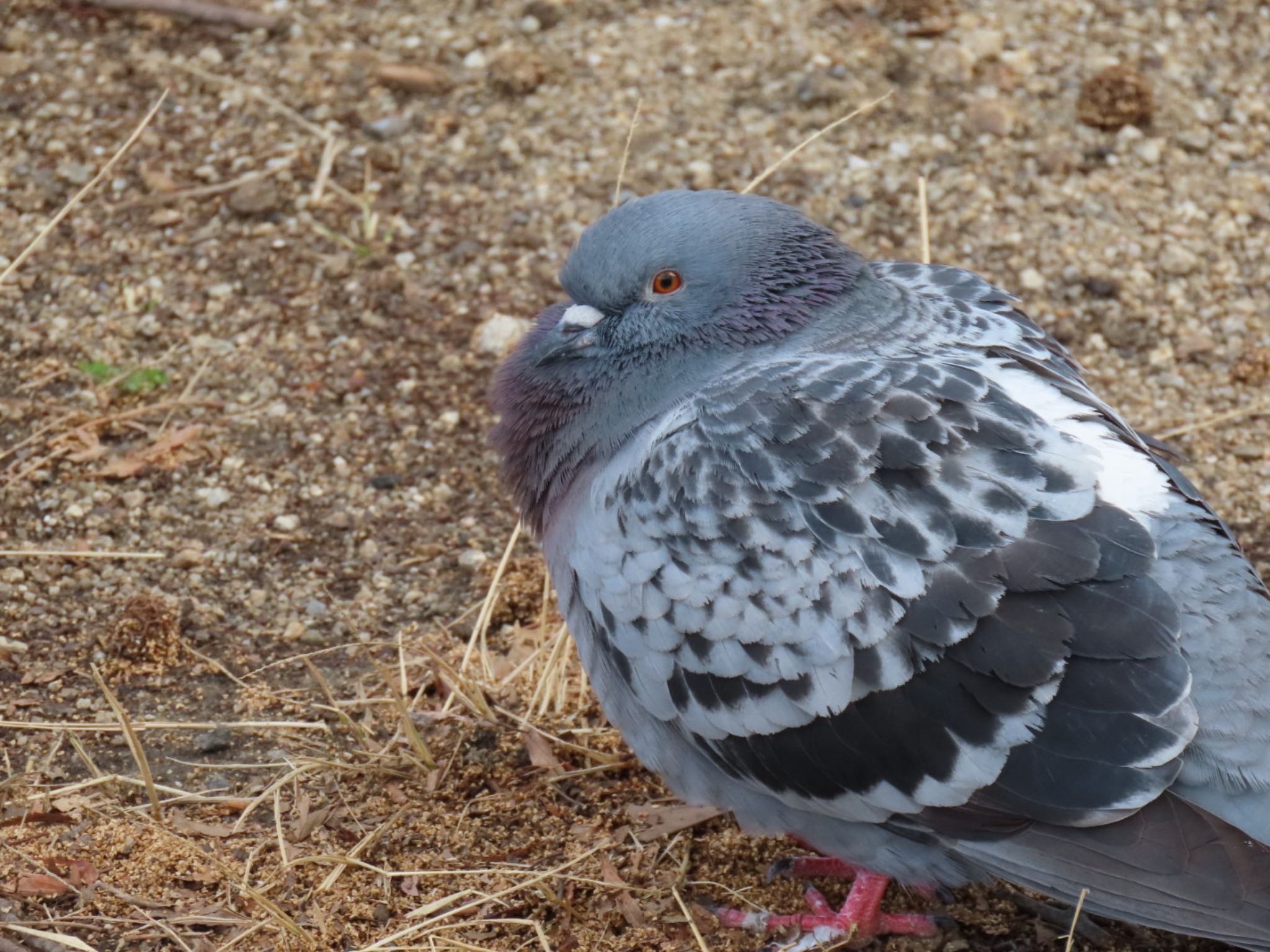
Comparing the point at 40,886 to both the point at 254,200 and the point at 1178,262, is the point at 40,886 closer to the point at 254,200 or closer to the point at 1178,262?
the point at 254,200

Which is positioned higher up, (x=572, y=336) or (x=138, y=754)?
(x=572, y=336)

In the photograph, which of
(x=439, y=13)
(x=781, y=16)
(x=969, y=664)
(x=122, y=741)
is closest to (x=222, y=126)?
(x=439, y=13)

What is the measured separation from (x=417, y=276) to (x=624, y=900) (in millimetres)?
3315

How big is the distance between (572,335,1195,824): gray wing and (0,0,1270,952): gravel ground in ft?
2.78

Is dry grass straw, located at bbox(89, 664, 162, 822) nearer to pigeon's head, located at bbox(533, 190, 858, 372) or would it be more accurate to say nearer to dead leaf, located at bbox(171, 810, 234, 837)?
dead leaf, located at bbox(171, 810, 234, 837)

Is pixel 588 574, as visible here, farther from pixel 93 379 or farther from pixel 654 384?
pixel 93 379

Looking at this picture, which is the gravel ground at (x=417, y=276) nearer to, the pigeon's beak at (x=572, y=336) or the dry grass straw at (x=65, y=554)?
the dry grass straw at (x=65, y=554)

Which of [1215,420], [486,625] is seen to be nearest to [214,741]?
[486,625]

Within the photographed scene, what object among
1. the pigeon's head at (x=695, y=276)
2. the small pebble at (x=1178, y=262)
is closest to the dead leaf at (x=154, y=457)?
the pigeon's head at (x=695, y=276)

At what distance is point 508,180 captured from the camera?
6.98m

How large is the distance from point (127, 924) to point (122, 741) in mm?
874

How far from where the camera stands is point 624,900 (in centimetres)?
427

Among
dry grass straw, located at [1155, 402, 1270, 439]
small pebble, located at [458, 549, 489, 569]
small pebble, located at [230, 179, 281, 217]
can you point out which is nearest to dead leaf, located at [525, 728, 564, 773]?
small pebble, located at [458, 549, 489, 569]

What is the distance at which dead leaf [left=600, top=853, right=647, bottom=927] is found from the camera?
4227mm
